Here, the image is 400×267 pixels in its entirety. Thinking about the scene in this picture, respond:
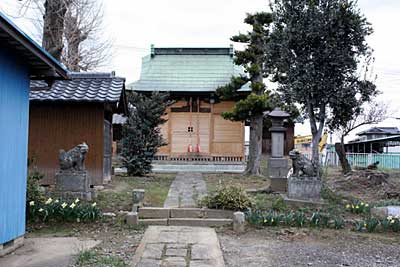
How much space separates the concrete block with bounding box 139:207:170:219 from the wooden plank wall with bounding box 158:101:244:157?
11957 mm

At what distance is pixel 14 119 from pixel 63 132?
5558 millimetres

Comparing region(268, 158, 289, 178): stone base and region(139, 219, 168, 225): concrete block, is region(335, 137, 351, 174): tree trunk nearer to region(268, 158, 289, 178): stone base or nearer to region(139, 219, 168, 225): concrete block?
region(268, 158, 289, 178): stone base

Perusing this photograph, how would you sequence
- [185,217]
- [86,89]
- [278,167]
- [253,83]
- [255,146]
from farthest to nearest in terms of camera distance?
[255,146] → [253,83] → [278,167] → [86,89] → [185,217]

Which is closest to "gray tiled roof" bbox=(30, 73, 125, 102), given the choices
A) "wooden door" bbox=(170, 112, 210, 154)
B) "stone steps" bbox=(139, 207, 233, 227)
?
"stone steps" bbox=(139, 207, 233, 227)

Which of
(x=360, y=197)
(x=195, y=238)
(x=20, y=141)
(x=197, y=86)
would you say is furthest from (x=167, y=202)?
(x=197, y=86)

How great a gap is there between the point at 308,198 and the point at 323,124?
6.26ft

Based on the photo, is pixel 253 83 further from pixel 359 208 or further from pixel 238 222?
pixel 238 222

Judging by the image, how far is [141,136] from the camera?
13.2 m

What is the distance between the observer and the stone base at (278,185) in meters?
9.46

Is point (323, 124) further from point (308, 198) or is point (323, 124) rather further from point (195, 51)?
point (195, 51)

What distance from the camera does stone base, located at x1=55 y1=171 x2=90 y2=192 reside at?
314 inches

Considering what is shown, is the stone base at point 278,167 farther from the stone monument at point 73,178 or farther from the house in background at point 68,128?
the stone monument at point 73,178

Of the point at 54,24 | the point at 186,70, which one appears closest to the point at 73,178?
the point at 54,24

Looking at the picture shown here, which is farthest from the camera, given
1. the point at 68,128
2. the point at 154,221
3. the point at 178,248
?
the point at 68,128
